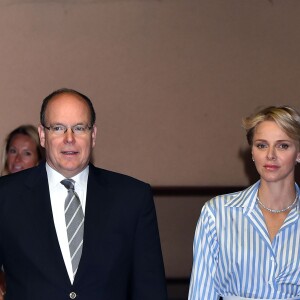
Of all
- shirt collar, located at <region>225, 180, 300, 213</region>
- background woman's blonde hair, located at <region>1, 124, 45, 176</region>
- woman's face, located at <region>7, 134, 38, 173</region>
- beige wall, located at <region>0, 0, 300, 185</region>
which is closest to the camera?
shirt collar, located at <region>225, 180, 300, 213</region>

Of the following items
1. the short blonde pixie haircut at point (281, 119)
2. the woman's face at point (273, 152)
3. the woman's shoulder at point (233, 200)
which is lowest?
the woman's shoulder at point (233, 200)

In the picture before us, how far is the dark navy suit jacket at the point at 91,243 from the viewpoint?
3664 mm

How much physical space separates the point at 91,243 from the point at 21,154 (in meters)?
2.47

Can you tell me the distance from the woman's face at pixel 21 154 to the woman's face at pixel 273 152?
2.33 m

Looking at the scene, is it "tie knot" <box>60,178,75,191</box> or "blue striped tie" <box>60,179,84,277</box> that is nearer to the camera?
"blue striped tie" <box>60,179,84,277</box>

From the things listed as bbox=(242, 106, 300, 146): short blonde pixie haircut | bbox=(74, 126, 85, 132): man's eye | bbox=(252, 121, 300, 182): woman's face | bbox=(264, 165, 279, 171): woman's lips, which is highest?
bbox=(242, 106, 300, 146): short blonde pixie haircut

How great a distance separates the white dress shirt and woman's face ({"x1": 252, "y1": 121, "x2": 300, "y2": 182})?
787mm

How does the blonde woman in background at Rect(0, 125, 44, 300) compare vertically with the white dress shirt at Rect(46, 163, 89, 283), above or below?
above

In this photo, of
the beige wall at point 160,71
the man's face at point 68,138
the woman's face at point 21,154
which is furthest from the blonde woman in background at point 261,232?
the beige wall at point 160,71

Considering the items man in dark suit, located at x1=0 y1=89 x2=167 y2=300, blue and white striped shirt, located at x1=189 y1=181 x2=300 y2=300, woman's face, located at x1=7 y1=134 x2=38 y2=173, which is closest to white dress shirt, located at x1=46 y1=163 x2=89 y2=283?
→ man in dark suit, located at x1=0 y1=89 x2=167 y2=300

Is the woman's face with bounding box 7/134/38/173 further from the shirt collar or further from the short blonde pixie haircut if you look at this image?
the short blonde pixie haircut

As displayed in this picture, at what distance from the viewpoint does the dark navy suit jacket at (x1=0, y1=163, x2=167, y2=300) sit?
3.66m

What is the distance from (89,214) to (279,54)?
466 centimetres

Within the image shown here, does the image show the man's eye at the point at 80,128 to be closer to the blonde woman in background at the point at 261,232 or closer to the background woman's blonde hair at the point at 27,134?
the blonde woman in background at the point at 261,232
